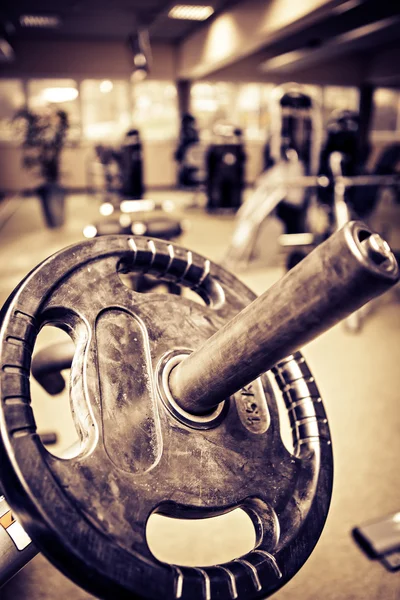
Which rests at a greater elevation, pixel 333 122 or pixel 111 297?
pixel 333 122

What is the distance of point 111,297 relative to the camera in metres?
0.56

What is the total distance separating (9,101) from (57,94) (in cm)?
96

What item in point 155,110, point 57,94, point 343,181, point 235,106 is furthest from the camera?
point 235,106

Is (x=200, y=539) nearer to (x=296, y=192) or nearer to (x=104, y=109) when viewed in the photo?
(x=296, y=192)

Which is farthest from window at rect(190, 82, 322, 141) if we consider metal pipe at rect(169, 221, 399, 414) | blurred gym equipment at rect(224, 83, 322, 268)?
metal pipe at rect(169, 221, 399, 414)

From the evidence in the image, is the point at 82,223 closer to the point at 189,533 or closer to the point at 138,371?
the point at 189,533

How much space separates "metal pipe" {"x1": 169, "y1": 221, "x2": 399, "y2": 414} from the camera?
35cm

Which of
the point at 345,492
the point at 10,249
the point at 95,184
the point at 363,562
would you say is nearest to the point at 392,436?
the point at 345,492

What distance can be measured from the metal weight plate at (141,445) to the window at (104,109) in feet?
33.1

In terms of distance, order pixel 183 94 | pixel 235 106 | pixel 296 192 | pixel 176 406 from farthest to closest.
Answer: pixel 235 106
pixel 183 94
pixel 296 192
pixel 176 406

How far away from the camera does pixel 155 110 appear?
10609 mm

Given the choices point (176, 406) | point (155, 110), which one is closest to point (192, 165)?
point (155, 110)

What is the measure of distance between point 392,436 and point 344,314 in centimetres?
192

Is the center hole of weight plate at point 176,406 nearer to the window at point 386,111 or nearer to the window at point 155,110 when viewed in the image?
the window at point 155,110
